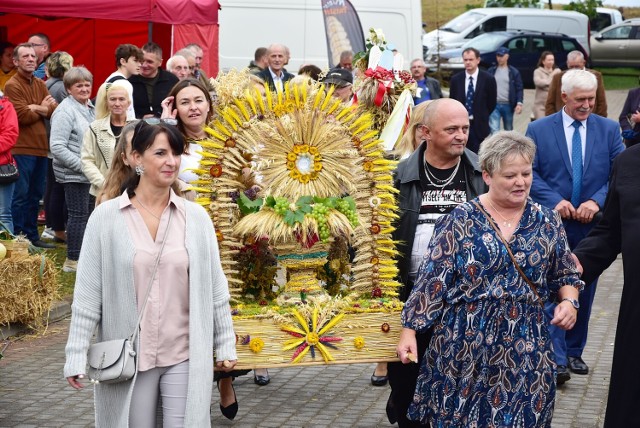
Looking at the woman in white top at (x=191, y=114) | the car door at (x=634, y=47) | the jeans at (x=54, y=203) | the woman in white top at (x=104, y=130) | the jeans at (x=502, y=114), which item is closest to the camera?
the woman in white top at (x=191, y=114)

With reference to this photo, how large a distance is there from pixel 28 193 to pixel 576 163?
7057mm

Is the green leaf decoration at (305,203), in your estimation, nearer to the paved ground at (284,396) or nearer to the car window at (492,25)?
the paved ground at (284,396)

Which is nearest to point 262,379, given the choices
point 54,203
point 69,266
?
point 69,266

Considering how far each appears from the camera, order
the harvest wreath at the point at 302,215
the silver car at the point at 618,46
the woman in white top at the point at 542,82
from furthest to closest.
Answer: the silver car at the point at 618,46
the woman in white top at the point at 542,82
the harvest wreath at the point at 302,215

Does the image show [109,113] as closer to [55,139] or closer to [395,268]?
[55,139]

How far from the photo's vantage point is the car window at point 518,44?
3182cm

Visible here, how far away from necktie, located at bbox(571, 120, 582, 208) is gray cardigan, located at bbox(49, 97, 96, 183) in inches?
213

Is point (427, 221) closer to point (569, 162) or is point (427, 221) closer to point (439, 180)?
point (439, 180)

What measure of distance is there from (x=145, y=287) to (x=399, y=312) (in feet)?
4.90

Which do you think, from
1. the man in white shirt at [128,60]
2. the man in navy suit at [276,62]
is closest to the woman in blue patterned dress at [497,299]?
the man in white shirt at [128,60]

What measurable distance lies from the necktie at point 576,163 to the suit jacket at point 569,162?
3cm

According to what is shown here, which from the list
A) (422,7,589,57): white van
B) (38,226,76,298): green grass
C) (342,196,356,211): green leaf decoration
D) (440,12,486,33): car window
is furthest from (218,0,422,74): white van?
(440,12,486,33): car window

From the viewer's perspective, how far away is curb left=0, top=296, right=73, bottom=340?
912 cm

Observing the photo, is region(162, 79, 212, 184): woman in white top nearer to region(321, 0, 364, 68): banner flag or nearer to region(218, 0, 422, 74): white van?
region(321, 0, 364, 68): banner flag
